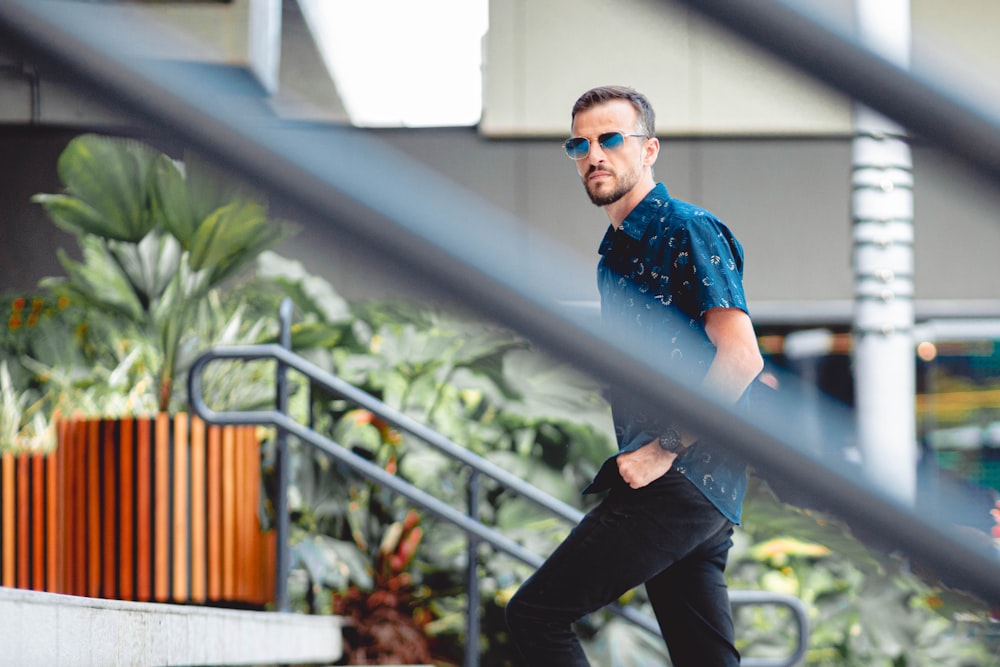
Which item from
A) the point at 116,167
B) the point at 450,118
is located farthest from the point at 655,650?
the point at 450,118

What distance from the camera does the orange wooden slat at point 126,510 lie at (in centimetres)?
443

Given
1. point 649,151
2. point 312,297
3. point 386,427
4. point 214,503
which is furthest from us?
point 312,297

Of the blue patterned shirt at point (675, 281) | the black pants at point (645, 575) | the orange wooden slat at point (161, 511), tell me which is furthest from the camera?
the orange wooden slat at point (161, 511)

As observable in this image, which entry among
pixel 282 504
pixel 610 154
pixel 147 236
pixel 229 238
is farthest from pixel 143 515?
pixel 610 154

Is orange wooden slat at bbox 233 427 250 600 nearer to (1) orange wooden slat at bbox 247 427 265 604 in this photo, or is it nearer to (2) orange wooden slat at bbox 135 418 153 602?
(1) orange wooden slat at bbox 247 427 265 604

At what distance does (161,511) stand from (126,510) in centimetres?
12

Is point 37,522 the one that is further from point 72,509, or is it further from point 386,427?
point 386,427

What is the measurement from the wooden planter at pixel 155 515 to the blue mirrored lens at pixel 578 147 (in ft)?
8.01

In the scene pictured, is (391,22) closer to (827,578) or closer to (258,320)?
(258,320)

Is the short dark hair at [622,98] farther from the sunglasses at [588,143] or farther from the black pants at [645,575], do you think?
the black pants at [645,575]

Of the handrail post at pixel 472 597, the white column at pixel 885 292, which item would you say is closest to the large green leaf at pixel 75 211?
the handrail post at pixel 472 597

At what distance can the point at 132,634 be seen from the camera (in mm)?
2371

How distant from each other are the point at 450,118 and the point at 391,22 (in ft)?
2.97

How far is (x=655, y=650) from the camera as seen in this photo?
4.87 metres
